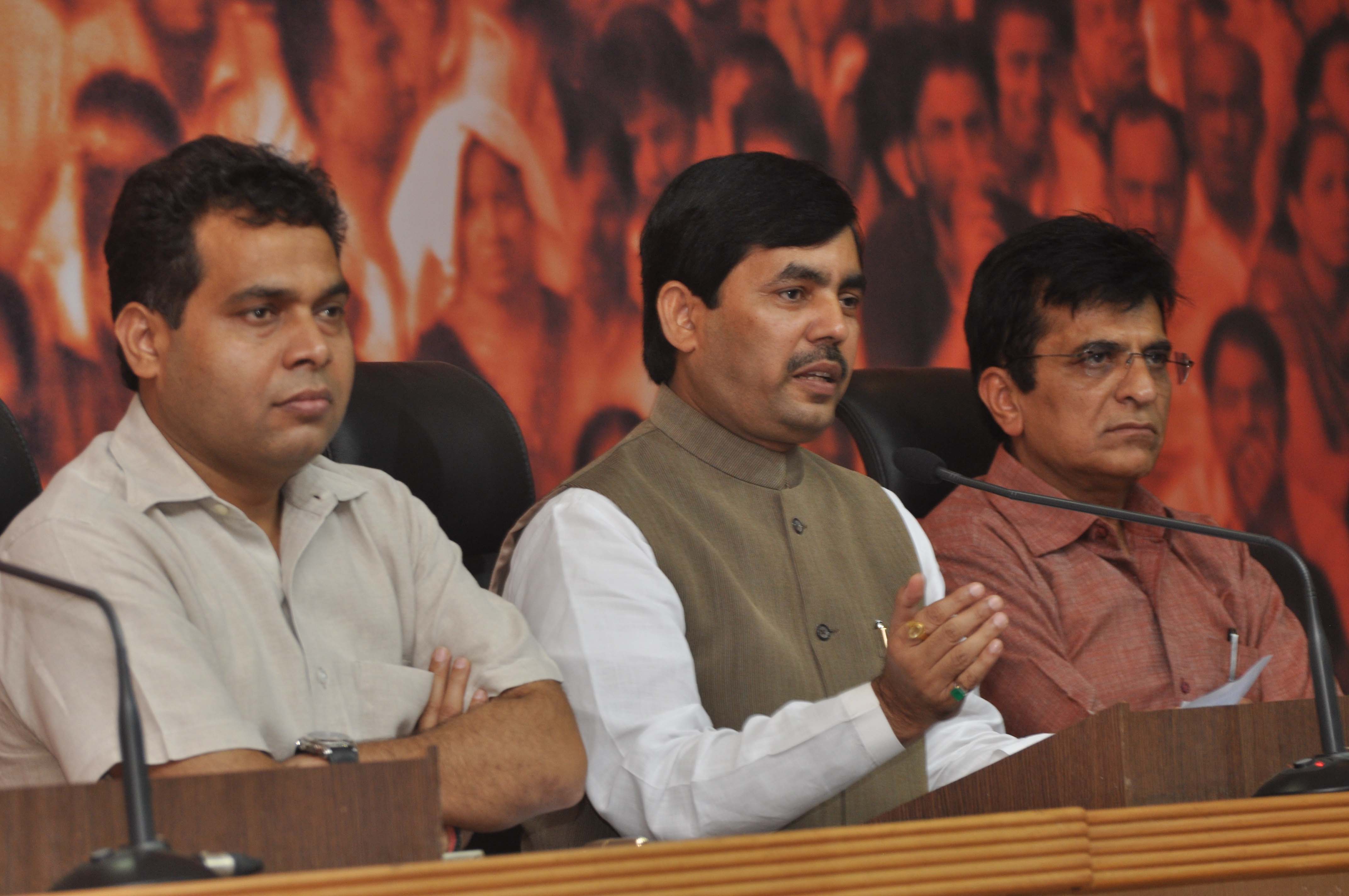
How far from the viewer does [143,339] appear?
5.58 feet

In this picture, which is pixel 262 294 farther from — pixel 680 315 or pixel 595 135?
pixel 595 135

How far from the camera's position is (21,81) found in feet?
7.93

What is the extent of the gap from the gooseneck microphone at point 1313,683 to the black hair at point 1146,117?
1.73 meters

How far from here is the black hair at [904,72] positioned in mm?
3146

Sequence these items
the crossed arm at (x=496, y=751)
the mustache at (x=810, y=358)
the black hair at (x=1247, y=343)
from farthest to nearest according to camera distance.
Answer: the black hair at (x=1247, y=343), the mustache at (x=810, y=358), the crossed arm at (x=496, y=751)

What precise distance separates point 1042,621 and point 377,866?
1475 millimetres

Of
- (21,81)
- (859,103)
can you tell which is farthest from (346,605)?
(859,103)

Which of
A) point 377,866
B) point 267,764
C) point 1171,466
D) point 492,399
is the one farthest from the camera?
point 1171,466

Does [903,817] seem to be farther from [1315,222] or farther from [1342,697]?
[1315,222]

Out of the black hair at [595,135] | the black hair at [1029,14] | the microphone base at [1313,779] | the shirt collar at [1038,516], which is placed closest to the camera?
the microphone base at [1313,779]

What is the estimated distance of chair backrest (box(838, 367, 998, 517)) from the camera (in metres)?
2.47

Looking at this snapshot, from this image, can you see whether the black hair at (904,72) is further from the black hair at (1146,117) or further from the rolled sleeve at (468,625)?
the rolled sleeve at (468,625)

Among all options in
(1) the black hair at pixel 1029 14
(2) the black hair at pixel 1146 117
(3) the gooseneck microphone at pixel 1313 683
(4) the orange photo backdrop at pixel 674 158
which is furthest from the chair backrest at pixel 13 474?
(2) the black hair at pixel 1146 117

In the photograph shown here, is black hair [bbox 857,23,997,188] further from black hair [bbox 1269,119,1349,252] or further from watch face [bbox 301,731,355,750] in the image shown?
watch face [bbox 301,731,355,750]
